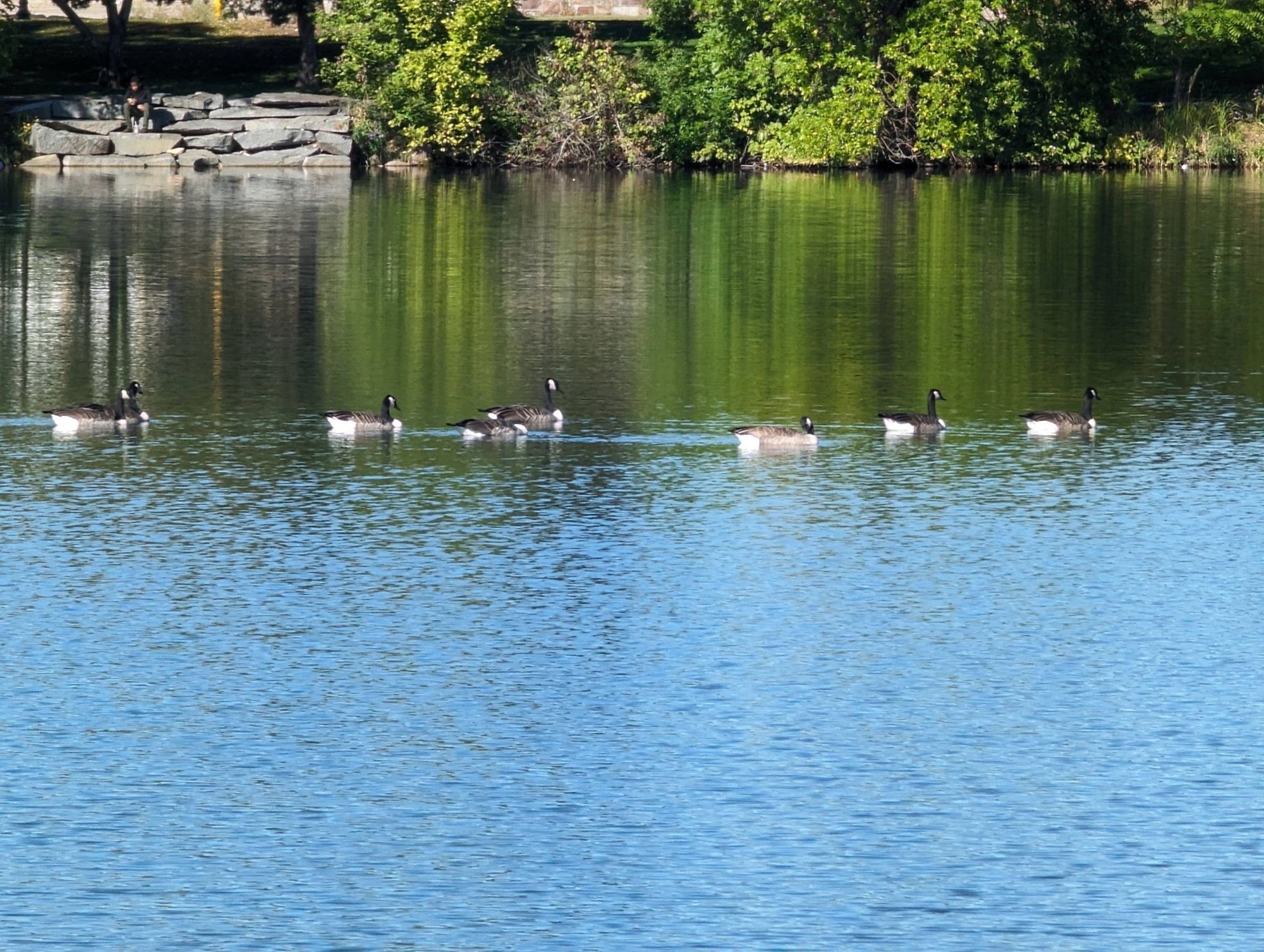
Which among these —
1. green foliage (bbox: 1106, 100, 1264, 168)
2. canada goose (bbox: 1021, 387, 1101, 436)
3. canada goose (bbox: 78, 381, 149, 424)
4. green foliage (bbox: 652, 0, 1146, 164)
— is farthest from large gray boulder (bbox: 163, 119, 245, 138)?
canada goose (bbox: 1021, 387, 1101, 436)

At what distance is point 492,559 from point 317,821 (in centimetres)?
719

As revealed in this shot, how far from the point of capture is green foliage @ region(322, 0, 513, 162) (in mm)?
75000

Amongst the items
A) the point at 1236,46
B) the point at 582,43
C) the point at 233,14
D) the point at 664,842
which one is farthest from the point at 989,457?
the point at 233,14

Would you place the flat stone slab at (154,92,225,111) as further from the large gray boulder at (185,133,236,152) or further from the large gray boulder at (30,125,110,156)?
the large gray boulder at (30,125,110,156)

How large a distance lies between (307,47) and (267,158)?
6.46 meters

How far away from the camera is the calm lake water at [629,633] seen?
45.0 feet

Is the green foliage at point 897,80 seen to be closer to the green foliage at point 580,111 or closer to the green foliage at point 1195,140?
the green foliage at point 1195,140

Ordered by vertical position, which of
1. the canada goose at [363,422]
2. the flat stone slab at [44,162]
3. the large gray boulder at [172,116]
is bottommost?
the canada goose at [363,422]

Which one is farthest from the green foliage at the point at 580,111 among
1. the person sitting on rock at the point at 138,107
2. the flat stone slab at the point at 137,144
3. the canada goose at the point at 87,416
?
the canada goose at the point at 87,416

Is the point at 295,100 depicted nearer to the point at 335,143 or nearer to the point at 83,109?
the point at 335,143

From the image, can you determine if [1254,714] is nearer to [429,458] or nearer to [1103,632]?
[1103,632]

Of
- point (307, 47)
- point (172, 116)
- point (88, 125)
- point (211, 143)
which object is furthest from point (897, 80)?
point (88, 125)

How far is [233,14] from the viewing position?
89.6m

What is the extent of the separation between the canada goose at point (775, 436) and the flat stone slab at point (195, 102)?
2101 inches
